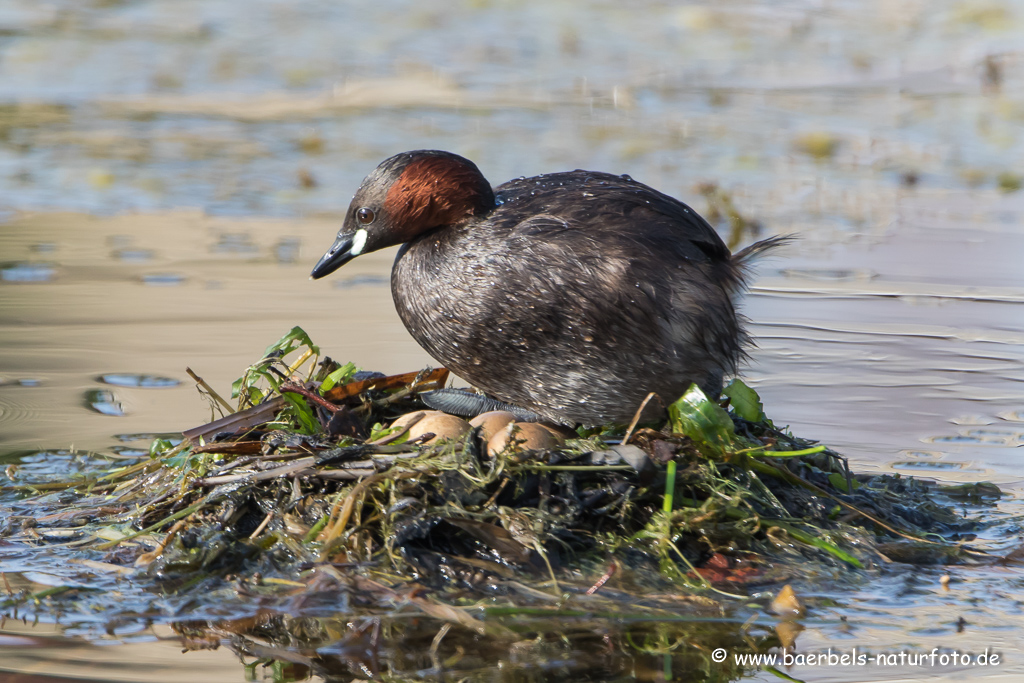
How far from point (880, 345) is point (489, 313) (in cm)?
305

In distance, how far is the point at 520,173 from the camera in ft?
34.2

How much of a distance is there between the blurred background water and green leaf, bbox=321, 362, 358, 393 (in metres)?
0.97

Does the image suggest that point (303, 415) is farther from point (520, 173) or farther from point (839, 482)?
point (520, 173)

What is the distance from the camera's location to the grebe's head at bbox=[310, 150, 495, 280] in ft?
16.6

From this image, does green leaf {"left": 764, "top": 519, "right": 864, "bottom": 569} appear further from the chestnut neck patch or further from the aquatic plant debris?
the chestnut neck patch

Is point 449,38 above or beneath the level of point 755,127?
above

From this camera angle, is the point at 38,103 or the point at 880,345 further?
the point at 38,103

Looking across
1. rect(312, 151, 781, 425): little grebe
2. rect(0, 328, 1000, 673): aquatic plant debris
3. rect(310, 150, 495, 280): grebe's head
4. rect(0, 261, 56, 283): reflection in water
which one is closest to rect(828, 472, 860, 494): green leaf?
rect(0, 328, 1000, 673): aquatic plant debris

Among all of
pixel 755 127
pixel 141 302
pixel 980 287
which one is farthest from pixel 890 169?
pixel 141 302

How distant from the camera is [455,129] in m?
11.9

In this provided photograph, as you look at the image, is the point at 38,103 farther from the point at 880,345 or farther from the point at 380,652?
the point at 380,652

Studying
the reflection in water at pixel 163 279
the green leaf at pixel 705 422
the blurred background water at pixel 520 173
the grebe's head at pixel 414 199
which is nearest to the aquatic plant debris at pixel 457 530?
the green leaf at pixel 705 422

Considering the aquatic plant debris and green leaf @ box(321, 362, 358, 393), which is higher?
green leaf @ box(321, 362, 358, 393)

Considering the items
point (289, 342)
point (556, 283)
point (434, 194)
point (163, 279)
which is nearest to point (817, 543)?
point (556, 283)
